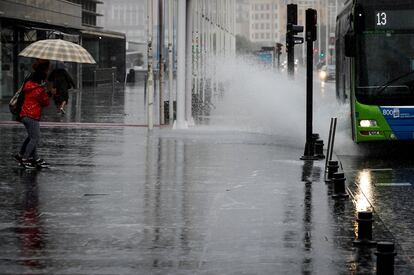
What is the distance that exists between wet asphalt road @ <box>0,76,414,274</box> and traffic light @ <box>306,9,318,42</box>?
2.33 metres

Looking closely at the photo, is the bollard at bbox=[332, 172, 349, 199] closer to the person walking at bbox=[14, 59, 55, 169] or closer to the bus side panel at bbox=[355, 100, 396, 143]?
the person walking at bbox=[14, 59, 55, 169]

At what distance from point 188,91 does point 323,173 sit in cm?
1119

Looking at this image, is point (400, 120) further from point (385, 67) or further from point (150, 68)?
point (150, 68)

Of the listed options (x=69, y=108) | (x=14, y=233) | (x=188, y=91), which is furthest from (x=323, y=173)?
(x=69, y=108)

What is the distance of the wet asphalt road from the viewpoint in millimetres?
8695

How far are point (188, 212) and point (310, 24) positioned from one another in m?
7.24

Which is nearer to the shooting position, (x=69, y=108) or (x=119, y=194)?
(x=119, y=194)

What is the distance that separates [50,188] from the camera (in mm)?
13672

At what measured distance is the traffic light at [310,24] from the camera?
58.3 feet

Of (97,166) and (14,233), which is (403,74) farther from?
(14,233)

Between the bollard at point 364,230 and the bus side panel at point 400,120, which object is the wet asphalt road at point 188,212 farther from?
the bus side panel at point 400,120

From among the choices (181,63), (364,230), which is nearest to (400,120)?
(181,63)

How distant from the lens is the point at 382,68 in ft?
62.0

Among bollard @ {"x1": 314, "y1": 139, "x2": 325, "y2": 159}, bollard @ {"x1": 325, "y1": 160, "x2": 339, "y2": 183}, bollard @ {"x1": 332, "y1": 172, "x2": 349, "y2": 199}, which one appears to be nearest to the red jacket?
bollard @ {"x1": 325, "y1": 160, "x2": 339, "y2": 183}
